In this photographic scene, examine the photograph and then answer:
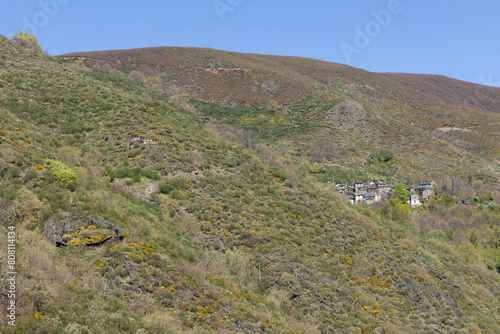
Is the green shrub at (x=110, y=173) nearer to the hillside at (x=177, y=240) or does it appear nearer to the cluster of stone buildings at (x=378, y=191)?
the hillside at (x=177, y=240)

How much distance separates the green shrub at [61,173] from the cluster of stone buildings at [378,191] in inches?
1970

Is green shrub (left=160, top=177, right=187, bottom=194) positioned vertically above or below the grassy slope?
below

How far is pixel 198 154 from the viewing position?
2995 cm

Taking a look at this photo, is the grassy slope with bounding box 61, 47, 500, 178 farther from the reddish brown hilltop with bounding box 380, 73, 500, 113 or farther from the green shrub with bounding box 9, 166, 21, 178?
the green shrub with bounding box 9, 166, 21, 178

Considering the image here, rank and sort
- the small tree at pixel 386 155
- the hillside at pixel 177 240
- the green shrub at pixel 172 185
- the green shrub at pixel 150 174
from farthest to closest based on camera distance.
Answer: the small tree at pixel 386 155
the green shrub at pixel 150 174
the green shrub at pixel 172 185
the hillside at pixel 177 240

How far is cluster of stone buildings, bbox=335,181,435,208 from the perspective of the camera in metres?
63.0

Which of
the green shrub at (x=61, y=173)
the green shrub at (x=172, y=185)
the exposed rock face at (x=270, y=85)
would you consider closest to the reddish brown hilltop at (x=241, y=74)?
the exposed rock face at (x=270, y=85)

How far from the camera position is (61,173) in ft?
55.6

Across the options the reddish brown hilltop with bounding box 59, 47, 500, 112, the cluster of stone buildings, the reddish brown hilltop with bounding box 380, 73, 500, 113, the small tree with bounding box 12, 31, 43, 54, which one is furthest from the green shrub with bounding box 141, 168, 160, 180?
the reddish brown hilltop with bounding box 380, 73, 500, 113

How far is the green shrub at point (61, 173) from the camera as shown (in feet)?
55.1

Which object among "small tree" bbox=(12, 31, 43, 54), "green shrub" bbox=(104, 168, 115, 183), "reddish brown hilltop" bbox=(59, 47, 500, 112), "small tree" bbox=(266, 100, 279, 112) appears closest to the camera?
"green shrub" bbox=(104, 168, 115, 183)

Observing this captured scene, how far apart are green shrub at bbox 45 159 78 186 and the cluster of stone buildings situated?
1970 inches

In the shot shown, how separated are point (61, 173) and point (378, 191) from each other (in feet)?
187

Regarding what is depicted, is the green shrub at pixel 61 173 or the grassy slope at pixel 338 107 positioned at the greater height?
the grassy slope at pixel 338 107
